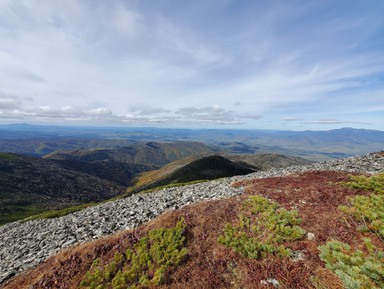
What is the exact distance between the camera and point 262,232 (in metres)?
11.6

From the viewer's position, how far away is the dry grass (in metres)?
8.48

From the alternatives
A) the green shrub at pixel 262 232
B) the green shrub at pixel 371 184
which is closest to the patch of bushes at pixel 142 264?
the green shrub at pixel 262 232

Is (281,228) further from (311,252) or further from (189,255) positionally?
(189,255)

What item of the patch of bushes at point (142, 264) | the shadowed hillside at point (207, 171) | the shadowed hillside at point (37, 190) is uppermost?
the patch of bushes at point (142, 264)

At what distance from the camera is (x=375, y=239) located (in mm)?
9359

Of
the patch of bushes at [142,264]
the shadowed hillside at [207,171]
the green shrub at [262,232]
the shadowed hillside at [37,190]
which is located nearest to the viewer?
the patch of bushes at [142,264]

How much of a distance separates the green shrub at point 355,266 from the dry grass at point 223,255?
21.1 inches

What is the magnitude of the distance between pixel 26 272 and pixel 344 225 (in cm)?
1859

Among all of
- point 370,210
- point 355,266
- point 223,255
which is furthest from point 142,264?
point 370,210

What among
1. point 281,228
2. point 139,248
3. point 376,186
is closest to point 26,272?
point 139,248

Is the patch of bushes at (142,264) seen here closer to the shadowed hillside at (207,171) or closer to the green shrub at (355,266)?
the green shrub at (355,266)

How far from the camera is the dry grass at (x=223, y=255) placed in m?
8.48

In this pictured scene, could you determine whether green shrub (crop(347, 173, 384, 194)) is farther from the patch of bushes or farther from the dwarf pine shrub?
the patch of bushes

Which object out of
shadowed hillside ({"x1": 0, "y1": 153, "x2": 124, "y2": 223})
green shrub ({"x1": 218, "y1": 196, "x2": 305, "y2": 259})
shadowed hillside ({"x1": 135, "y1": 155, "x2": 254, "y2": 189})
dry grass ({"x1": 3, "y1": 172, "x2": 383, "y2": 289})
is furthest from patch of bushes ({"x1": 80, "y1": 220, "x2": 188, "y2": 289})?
shadowed hillside ({"x1": 0, "y1": 153, "x2": 124, "y2": 223})
